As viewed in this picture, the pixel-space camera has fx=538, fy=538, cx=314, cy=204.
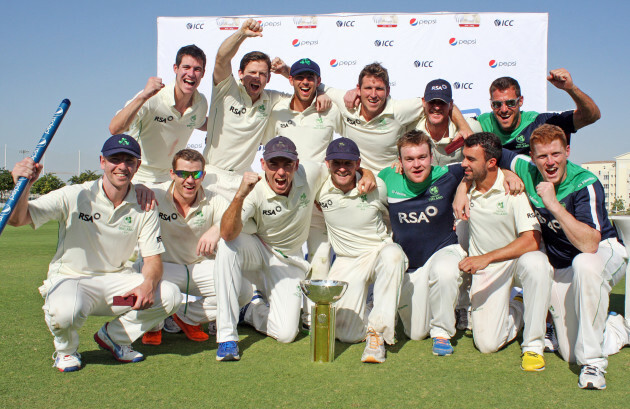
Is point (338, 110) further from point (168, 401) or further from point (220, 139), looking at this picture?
point (168, 401)

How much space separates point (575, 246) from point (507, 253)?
1.80 feet

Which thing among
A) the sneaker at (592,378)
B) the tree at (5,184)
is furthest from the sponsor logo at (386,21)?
the tree at (5,184)

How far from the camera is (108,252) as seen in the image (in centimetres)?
427

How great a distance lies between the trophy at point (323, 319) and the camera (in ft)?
13.2

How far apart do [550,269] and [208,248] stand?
2.77 m

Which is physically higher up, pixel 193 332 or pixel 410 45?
pixel 410 45

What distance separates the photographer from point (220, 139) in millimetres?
5770

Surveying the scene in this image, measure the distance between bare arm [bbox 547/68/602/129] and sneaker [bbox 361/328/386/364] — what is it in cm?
263

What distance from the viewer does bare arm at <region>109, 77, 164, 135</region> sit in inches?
193

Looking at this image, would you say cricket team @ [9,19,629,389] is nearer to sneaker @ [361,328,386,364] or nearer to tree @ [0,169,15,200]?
sneaker @ [361,328,386,364]

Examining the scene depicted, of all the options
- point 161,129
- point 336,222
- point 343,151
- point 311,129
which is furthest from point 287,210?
point 161,129

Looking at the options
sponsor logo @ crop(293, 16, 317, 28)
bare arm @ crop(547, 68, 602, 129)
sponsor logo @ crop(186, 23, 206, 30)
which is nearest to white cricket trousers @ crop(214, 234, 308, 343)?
bare arm @ crop(547, 68, 602, 129)

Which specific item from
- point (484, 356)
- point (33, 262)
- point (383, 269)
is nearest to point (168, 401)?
point (383, 269)

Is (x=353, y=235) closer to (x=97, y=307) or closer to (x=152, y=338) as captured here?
(x=152, y=338)
